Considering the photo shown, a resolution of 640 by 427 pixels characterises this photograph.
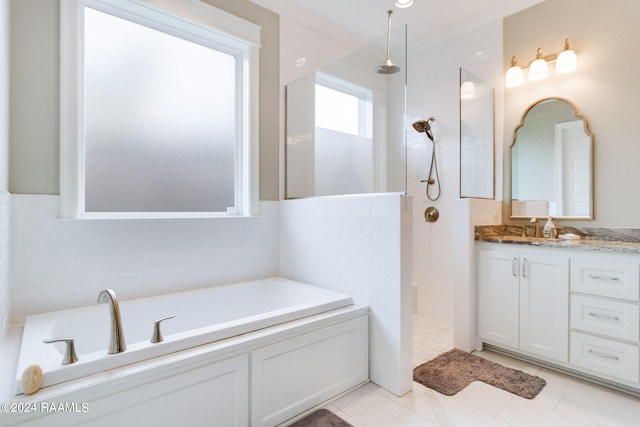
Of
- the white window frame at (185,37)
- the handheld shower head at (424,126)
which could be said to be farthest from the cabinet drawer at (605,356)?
the white window frame at (185,37)

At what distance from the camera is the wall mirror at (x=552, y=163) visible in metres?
2.47

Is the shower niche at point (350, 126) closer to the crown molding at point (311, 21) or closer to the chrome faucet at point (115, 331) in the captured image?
the crown molding at point (311, 21)

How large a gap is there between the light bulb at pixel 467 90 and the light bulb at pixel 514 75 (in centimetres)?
28

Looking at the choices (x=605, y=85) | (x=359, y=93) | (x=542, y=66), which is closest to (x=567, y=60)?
(x=542, y=66)

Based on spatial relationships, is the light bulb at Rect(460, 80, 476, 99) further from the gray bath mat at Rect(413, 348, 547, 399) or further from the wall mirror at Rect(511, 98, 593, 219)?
the gray bath mat at Rect(413, 348, 547, 399)

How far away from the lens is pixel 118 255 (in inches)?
83.7

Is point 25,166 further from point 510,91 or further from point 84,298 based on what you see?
point 510,91

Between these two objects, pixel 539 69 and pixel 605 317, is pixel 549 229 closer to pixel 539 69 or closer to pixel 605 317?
pixel 605 317

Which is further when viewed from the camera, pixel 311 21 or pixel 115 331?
pixel 311 21

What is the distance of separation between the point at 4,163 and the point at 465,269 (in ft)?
10.1

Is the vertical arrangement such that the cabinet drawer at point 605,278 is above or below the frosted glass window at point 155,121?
below

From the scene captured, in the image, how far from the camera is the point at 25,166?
1.84 m

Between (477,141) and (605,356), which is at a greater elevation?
(477,141)

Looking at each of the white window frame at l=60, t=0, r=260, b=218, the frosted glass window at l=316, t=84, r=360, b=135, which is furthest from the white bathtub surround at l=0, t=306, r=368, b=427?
the frosted glass window at l=316, t=84, r=360, b=135
